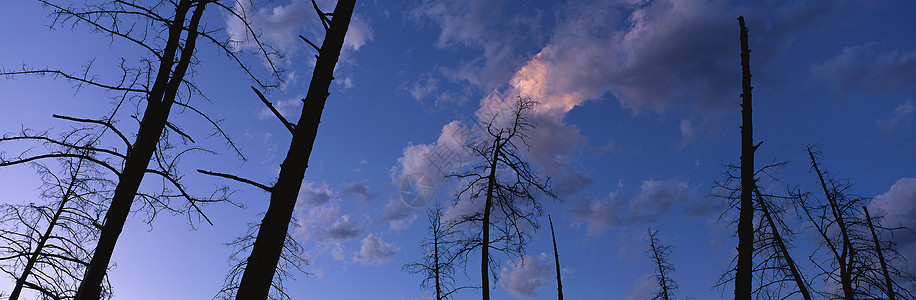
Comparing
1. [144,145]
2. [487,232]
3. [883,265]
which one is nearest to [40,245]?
[144,145]

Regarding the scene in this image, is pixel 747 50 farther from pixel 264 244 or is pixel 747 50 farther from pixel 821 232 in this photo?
pixel 821 232

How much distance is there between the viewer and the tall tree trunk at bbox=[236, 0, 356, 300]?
3.39 meters

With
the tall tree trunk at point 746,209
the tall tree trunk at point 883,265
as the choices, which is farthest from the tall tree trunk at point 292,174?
the tall tree trunk at point 883,265

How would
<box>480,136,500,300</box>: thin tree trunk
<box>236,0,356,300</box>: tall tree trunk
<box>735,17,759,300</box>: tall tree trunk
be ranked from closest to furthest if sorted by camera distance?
1. <box>236,0,356,300</box>: tall tree trunk
2. <box>735,17,759,300</box>: tall tree trunk
3. <box>480,136,500,300</box>: thin tree trunk

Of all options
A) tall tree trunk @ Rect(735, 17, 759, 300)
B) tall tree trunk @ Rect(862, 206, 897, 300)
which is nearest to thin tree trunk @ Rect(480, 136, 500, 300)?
tall tree trunk @ Rect(735, 17, 759, 300)

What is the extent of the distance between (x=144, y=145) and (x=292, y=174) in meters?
3.23

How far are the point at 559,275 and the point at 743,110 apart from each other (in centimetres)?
994

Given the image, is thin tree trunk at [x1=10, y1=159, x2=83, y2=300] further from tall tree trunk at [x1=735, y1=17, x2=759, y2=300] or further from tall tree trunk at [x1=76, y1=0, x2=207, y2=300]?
tall tree trunk at [x1=735, y1=17, x2=759, y2=300]

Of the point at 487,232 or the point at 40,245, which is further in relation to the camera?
the point at 487,232

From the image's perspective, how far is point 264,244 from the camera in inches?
137

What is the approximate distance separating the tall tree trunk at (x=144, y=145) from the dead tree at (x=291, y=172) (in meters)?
2.69

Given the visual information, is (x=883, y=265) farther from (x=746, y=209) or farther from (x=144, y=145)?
(x=144, y=145)

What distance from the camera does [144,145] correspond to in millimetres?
5770

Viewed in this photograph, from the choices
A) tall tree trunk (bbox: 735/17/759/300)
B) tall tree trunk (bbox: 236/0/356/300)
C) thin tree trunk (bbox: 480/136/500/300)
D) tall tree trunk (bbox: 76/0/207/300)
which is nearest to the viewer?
tall tree trunk (bbox: 236/0/356/300)
